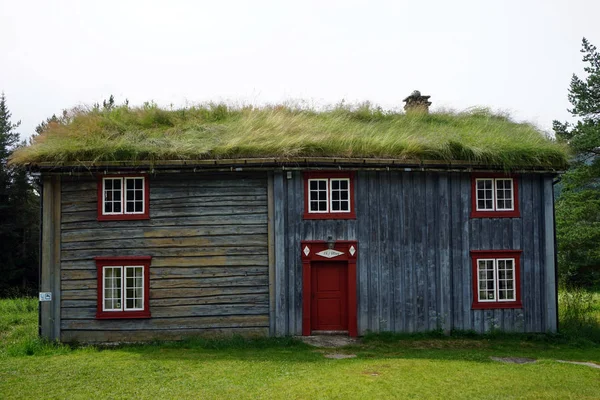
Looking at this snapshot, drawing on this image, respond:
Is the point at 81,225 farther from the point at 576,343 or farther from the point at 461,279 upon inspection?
the point at 576,343

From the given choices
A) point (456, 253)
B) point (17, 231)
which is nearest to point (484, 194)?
point (456, 253)

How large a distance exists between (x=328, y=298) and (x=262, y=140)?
15.6ft

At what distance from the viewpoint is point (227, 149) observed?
14180mm

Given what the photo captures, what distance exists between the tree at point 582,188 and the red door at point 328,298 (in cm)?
1838

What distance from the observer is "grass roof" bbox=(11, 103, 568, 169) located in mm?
14070

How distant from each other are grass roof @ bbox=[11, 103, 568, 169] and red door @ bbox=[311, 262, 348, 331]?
10.5 ft

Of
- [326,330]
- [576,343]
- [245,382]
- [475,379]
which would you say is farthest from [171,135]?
[576,343]

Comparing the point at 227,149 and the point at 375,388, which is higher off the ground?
the point at 227,149

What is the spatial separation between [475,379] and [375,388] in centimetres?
214

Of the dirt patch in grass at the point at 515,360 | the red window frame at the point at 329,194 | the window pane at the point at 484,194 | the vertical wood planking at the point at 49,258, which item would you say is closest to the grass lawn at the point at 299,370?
the dirt patch in grass at the point at 515,360

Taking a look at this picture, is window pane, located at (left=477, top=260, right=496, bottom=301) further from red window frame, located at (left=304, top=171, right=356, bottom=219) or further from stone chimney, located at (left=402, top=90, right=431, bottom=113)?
stone chimney, located at (left=402, top=90, right=431, bottom=113)

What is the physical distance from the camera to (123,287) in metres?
14.2

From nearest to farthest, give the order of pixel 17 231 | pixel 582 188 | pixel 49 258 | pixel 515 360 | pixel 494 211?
pixel 515 360 < pixel 49 258 < pixel 494 211 < pixel 582 188 < pixel 17 231

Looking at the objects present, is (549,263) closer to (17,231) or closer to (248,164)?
(248,164)
